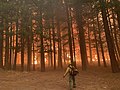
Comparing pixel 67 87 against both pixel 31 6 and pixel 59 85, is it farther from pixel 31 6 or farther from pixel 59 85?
pixel 31 6

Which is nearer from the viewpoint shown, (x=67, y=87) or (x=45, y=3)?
(x=67, y=87)

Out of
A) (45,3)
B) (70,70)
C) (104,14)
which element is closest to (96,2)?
(104,14)

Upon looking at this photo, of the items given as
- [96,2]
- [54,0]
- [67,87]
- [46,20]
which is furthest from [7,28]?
[67,87]

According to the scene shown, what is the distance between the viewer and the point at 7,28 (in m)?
25.9

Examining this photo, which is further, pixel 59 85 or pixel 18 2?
pixel 18 2

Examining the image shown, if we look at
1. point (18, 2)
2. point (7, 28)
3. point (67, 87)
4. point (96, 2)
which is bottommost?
point (67, 87)

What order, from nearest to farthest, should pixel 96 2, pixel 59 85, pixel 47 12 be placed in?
pixel 59 85, pixel 96 2, pixel 47 12

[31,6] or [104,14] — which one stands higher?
[31,6]

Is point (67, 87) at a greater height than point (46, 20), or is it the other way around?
point (46, 20)

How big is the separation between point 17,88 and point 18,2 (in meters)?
14.6

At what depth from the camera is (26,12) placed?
2606 cm

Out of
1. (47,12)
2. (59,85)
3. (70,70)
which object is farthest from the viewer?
(47,12)

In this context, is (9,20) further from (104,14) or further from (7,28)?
(104,14)

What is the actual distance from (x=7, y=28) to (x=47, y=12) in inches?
220
